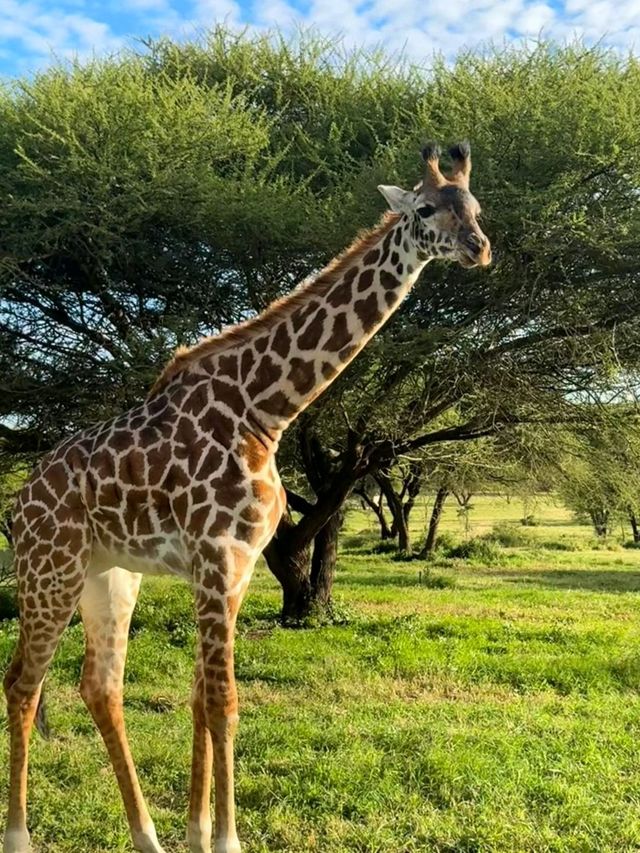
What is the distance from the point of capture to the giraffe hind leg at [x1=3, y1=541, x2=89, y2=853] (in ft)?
12.3

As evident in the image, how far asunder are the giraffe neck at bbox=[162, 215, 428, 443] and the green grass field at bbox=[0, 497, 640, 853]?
221 cm

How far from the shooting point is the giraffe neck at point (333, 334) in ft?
12.2

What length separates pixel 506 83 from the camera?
8.97 metres

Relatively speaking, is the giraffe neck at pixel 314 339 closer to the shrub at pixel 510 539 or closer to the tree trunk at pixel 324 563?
the tree trunk at pixel 324 563

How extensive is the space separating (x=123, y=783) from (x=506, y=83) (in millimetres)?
8017

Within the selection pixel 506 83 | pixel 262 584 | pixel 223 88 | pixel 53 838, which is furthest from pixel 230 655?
pixel 262 584

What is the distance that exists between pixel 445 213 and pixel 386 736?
3.69m

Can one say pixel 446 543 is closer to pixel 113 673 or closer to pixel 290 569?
pixel 290 569

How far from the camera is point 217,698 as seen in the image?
336 cm

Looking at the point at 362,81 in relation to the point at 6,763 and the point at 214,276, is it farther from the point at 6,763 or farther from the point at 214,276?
the point at 6,763

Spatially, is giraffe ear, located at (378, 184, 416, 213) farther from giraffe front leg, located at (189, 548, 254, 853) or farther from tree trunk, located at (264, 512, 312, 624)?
tree trunk, located at (264, 512, 312, 624)

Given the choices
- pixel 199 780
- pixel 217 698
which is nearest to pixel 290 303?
pixel 217 698

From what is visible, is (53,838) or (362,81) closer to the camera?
(53,838)

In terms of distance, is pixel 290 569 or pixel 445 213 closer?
pixel 445 213
